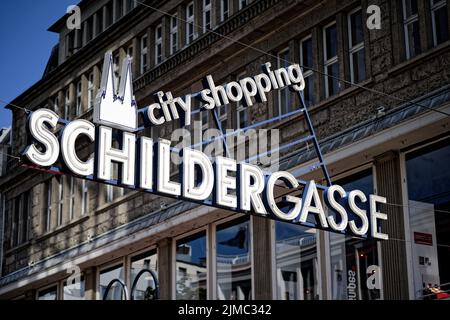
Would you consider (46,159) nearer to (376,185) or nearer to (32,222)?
(376,185)

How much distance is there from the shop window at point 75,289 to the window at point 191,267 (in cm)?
545

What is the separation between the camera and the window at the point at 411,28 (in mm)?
21766

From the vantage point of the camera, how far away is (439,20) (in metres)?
21.3

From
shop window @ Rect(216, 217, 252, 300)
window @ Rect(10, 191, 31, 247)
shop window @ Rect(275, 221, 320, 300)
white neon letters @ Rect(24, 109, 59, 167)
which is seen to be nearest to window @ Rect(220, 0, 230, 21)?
shop window @ Rect(216, 217, 252, 300)

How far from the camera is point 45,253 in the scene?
34.6 m

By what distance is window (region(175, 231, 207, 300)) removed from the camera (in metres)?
26.9

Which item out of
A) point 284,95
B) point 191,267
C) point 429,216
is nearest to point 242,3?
point 284,95

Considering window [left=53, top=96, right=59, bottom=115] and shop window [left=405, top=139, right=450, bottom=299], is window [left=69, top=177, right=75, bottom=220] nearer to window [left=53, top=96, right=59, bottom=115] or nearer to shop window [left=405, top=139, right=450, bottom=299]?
window [left=53, top=96, right=59, bottom=115]

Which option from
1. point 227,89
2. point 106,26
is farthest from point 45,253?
point 227,89

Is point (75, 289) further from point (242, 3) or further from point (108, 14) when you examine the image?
point (242, 3)

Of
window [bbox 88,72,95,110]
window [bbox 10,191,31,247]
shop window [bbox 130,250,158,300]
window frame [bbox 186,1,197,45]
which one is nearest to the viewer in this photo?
shop window [bbox 130,250,158,300]

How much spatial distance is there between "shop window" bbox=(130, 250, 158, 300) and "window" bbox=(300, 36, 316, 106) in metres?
7.37

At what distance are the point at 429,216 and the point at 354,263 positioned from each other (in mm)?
2116

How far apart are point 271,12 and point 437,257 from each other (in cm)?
805
